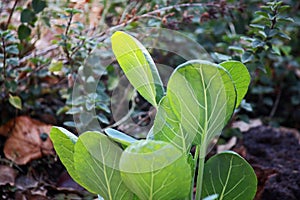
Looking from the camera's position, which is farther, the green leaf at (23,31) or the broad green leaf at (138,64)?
the green leaf at (23,31)

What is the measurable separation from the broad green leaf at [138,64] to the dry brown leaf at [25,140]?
0.65 meters

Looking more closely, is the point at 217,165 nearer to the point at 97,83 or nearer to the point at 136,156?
the point at 136,156

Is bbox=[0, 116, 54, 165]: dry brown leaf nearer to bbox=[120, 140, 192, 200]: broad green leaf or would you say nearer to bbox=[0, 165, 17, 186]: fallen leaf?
bbox=[0, 165, 17, 186]: fallen leaf

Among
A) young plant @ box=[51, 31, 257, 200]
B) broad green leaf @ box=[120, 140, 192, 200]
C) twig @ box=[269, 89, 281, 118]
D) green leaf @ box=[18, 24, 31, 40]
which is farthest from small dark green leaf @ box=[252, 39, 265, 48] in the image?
twig @ box=[269, 89, 281, 118]

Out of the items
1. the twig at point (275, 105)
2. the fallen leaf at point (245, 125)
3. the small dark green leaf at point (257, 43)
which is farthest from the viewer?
the twig at point (275, 105)

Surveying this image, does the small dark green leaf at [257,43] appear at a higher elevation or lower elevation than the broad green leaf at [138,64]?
lower

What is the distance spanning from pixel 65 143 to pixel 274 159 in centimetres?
80

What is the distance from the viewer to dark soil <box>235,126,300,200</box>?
3.97 ft

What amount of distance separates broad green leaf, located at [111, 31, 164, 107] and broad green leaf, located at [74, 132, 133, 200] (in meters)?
0.12

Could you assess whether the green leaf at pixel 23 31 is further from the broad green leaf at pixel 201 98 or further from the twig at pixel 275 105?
the twig at pixel 275 105

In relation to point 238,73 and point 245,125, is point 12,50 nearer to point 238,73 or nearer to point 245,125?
point 238,73

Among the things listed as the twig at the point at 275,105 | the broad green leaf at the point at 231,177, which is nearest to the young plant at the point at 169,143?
the broad green leaf at the point at 231,177

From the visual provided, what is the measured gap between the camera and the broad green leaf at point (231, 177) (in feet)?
2.82

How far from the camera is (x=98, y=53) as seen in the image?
4.48ft
